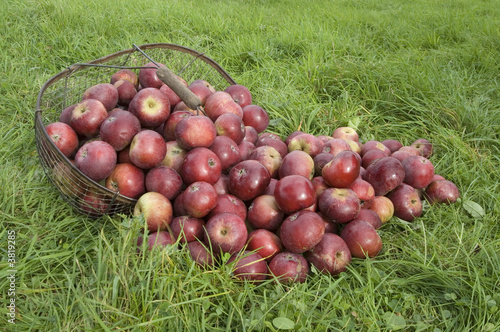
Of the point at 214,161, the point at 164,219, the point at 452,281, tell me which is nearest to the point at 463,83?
the point at 452,281

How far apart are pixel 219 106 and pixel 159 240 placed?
1.32 meters

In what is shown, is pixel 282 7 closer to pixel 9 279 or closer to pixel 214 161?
pixel 214 161

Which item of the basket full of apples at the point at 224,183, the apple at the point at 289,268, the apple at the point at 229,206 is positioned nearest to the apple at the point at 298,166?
the basket full of apples at the point at 224,183

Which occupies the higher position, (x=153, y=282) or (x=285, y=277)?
(x=153, y=282)

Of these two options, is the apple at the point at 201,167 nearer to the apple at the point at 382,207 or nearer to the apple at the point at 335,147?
the apple at the point at 335,147

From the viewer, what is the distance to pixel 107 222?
8.62ft

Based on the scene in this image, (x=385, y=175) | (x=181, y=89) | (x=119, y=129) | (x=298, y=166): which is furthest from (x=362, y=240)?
(x=119, y=129)

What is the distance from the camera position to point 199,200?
242cm

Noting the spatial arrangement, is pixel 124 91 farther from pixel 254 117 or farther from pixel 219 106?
pixel 254 117

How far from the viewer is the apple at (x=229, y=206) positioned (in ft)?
8.30

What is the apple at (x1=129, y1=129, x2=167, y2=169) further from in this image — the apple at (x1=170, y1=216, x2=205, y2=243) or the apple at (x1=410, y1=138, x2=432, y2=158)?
the apple at (x1=410, y1=138, x2=432, y2=158)

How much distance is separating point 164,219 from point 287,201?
79cm

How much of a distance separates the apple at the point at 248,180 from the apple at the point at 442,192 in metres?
1.28

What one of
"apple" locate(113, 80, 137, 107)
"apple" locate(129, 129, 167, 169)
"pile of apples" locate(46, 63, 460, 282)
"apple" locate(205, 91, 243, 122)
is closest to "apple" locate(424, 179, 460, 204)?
"pile of apples" locate(46, 63, 460, 282)
